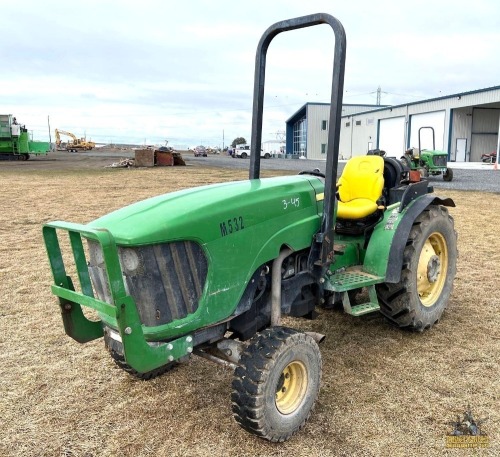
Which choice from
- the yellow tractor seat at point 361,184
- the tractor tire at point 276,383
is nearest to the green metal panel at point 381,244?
the yellow tractor seat at point 361,184

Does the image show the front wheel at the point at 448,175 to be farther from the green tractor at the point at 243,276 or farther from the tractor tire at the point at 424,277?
the green tractor at the point at 243,276

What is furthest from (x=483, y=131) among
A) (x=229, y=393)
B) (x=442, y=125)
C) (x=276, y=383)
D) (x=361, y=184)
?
(x=276, y=383)

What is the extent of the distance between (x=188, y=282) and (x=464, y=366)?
213 centimetres

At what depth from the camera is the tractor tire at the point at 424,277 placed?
364 centimetres

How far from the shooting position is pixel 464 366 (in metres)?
3.38

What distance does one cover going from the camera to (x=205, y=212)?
2.49m

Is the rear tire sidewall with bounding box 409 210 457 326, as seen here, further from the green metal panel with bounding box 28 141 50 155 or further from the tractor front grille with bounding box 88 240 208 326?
the green metal panel with bounding box 28 141 50 155

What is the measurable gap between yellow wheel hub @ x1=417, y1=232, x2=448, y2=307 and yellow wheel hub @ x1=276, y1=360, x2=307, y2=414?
166 cm

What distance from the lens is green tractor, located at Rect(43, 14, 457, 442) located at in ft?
7.61

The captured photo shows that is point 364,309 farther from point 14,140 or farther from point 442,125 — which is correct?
point 442,125

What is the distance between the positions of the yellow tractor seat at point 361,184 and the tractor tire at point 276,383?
1440 mm

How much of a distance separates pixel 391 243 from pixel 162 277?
1.86 m

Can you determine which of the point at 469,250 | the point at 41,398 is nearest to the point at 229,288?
the point at 41,398

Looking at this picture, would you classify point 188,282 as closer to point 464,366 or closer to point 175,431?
point 175,431
